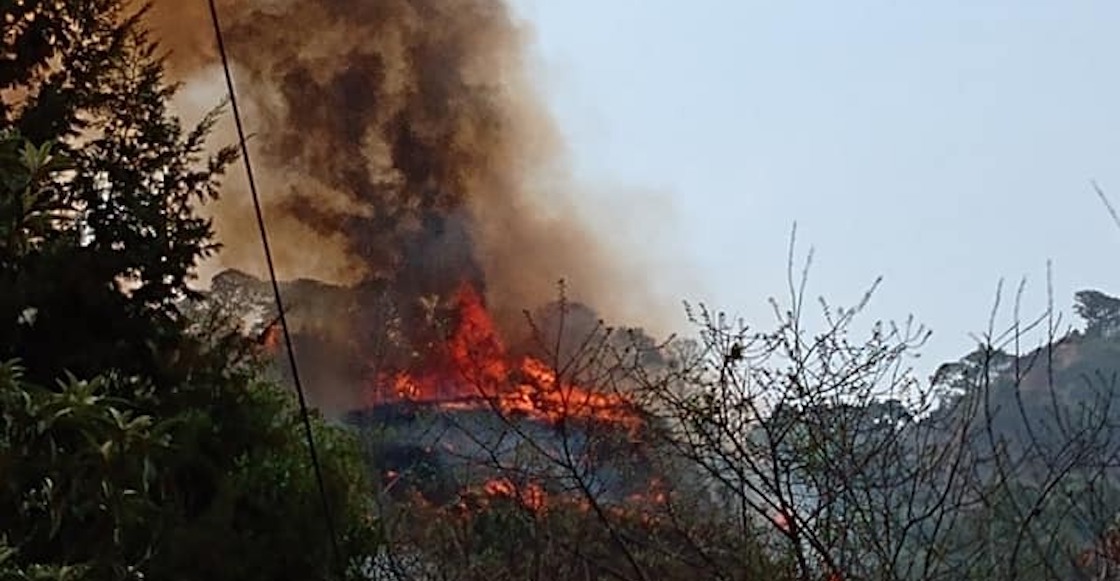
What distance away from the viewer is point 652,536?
235 inches

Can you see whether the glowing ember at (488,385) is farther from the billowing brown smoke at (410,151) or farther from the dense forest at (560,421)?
the billowing brown smoke at (410,151)

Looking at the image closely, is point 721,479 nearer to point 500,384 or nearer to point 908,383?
point 908,383

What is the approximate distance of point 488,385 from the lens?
375 inches

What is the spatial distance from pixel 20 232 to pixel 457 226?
713 inches

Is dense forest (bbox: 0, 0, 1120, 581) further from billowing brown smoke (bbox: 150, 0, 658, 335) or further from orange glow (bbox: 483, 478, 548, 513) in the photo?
billowing brown smoke (bbox: 150, 0, 658, 335)

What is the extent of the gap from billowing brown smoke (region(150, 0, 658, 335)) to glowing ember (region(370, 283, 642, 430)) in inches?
64.7

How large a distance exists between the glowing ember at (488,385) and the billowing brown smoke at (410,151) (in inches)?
64.7

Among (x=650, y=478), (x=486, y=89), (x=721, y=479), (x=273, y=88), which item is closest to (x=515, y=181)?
(x=486, y=89)

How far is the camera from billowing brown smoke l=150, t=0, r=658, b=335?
65.3 ft

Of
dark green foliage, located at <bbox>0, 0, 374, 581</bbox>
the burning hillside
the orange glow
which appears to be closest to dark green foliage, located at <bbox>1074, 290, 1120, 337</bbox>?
the burning hillside

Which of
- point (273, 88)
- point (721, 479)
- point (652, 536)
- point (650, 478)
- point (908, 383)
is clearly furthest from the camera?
point (273, 88)

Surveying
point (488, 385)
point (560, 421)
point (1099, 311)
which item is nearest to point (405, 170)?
point (1099, 311)

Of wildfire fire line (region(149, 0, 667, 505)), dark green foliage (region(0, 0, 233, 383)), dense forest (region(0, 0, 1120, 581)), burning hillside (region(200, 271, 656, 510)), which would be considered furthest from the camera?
wildfire fire line (region(149, 0, 667, 505))

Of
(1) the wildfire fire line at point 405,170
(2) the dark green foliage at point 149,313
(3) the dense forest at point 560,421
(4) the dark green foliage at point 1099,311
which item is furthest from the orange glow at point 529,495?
(1) the wildfire fire line at point 405,170
